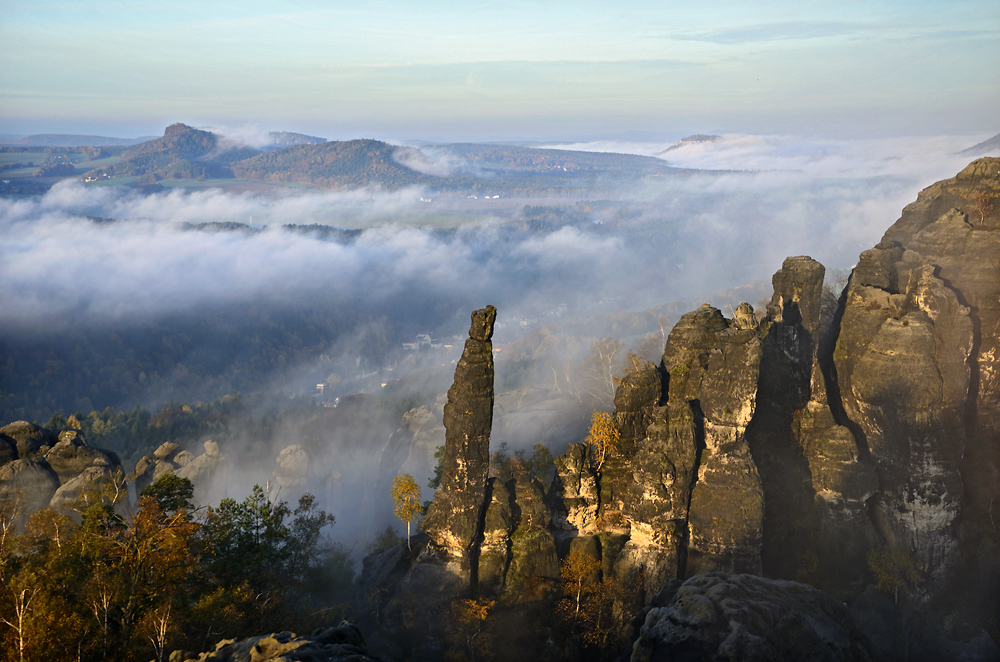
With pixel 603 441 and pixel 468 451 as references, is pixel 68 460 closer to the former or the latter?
pixel 468 451

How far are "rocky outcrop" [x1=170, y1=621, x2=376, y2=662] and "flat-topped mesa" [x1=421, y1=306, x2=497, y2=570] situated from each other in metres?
15.6

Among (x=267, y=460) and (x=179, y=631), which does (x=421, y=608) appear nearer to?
(x=179, y=631)

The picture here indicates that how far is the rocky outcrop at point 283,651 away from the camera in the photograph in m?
26.0

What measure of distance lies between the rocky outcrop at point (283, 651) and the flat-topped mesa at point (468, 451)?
15.6m

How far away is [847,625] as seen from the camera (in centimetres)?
3303

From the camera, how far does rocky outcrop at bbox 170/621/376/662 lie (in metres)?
26.0

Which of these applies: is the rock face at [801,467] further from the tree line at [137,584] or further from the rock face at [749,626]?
the tree line at [137,584]

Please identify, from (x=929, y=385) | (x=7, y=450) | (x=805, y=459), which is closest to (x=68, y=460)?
(x=7, y=450)

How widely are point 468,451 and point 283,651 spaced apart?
20.5 meters

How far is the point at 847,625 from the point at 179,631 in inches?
1312

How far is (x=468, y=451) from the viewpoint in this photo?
45031 mm

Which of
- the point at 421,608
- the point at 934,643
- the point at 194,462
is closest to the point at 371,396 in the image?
the point at 194,462

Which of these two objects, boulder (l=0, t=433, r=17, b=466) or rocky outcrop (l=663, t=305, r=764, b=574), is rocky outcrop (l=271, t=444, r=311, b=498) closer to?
boulder (l=0, t=433, r=17, b=466)

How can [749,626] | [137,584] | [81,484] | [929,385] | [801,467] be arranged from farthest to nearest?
1. [81,484]
2. [801,467]
3. [929,385]
4. [137,584]
5. [749,626]
